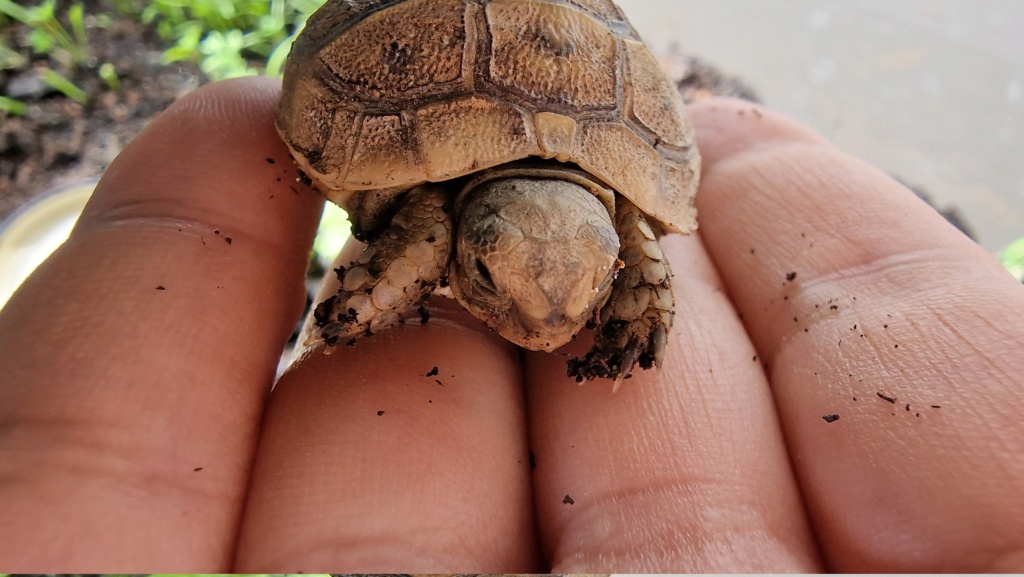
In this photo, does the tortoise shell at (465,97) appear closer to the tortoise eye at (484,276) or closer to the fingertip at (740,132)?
the tortoise eye at (484,276)

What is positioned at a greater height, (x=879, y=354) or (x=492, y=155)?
(x=492, y=155)

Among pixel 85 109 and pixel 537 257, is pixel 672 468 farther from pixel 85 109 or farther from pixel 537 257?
pixel 85 109

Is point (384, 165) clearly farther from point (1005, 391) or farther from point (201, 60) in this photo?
point (201, 60)

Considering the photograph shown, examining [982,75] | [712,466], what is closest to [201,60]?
[712,466]

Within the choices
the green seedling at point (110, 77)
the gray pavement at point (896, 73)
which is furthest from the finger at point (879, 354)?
the green seedling at point (110, 77)

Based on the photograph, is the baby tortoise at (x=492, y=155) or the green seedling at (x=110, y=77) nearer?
the baby tortoise at (x=492, y=155)

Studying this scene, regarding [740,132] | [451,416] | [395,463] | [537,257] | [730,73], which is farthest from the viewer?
[730,73]

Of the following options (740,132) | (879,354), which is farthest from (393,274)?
(740,132)

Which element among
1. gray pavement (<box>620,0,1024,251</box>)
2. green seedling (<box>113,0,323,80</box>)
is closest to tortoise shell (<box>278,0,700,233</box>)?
green seedling (<box>113,0,323,80</box>)

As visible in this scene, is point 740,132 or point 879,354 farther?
point 740,132
